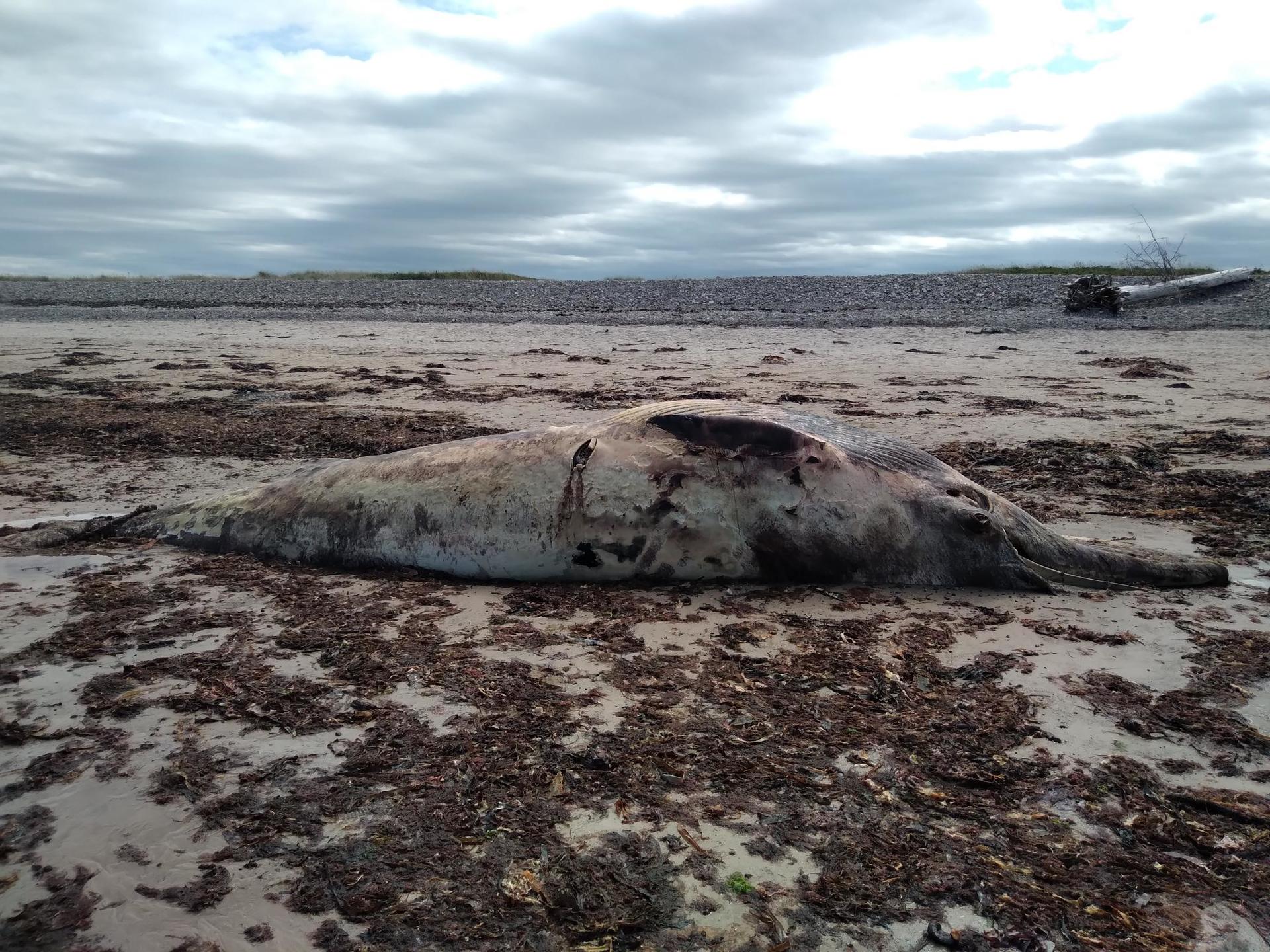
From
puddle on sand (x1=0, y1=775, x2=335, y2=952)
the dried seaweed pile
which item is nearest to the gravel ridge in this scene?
the dried seaweed pile

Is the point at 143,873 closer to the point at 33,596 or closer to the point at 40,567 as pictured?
the point at 33,596

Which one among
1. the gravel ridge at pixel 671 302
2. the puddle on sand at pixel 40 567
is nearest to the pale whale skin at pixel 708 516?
the puddle on sand at pixel 40 567

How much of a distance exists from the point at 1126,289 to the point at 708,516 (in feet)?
47.0

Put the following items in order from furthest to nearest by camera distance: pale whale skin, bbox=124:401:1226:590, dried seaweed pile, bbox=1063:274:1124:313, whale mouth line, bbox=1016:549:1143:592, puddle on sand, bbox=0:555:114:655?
dried seaweed pile, bbox=1063:274:1124:313 < pale whale skin, bbox=124:401:1226:590 < whale mouth line, bbox=1016:549:1143:592 < puddle on sand, bbox=0:555:114:655

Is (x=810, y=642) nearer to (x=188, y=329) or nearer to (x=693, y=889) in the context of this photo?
(x=693, y=889)

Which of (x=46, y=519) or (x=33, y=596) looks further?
(x=46, y=519)

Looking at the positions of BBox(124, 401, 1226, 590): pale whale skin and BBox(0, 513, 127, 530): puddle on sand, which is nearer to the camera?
BBox(124, 401, 1226, 590): pale whale skin

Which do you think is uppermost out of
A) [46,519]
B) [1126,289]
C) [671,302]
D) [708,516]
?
[1126,289]

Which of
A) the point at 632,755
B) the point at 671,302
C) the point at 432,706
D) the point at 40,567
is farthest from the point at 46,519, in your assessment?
the point at 671,302

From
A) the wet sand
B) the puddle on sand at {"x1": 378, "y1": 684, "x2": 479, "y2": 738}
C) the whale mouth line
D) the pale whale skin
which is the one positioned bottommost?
the puddle on sand at {"x1": 378, "y1": 684, "x2": 479, "y2": 738}

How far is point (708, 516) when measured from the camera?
3.85m

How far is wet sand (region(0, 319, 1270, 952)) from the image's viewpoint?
70.9 inches

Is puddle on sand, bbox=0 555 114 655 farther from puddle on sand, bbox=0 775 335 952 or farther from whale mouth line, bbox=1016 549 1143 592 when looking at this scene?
whale mouth line, bbox=1016 549 1143 592

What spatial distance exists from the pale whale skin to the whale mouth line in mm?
15
